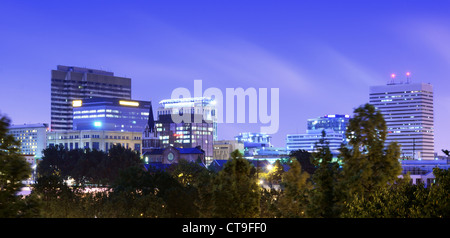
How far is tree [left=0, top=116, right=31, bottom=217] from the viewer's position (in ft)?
106

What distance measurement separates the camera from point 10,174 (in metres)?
33.4

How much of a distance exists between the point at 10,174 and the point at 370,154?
26.8 metres

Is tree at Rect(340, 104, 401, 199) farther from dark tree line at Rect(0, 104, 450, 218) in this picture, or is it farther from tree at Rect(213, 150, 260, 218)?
tree at Rect(213, 150, 260, 218)

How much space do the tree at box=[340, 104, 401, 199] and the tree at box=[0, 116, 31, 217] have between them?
2378cm

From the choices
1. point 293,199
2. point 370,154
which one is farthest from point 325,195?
point 293,199

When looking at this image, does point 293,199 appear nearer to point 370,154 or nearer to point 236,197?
point 236,197

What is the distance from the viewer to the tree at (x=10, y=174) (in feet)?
106

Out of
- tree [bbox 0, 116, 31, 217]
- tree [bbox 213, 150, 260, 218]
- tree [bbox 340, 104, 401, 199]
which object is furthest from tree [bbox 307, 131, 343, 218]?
tree [bbox 0, 116, 31, 217]

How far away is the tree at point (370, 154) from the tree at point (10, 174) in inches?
936

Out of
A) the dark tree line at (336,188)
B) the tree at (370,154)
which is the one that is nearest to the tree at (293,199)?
the dark tree line at (336,188)

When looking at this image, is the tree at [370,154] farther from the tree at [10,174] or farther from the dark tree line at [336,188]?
the tree at [10,174]
